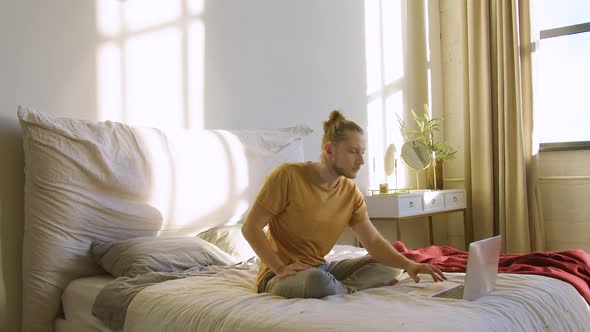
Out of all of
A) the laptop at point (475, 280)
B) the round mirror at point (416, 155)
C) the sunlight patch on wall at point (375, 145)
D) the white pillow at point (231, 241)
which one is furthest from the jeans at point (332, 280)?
the round mirror at point (416, 155)

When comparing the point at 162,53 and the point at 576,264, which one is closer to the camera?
the point at 576,264

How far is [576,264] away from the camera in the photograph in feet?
7.11

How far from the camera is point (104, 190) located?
2.43m

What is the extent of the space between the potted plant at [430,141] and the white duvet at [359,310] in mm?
2700

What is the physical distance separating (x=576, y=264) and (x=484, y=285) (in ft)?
2.36

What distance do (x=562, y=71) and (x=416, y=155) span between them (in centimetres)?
135

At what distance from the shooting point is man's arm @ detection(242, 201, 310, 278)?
5.81ft

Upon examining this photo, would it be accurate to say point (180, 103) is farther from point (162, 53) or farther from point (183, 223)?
point (183, 223)

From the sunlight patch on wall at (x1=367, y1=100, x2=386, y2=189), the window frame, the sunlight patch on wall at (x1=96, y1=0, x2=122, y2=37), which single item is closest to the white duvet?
the sunlight patch on wall at (x1=96, y1=0, x2=122, y2=37)

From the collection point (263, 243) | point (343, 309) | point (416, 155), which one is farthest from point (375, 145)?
point (343, 309)

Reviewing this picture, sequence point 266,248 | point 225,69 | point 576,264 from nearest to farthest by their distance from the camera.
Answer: point 266,248
point 576,264
point 225,69

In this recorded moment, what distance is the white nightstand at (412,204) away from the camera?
12.6ft

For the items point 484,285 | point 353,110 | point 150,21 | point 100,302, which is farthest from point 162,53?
point 484,285

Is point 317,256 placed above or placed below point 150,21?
below
